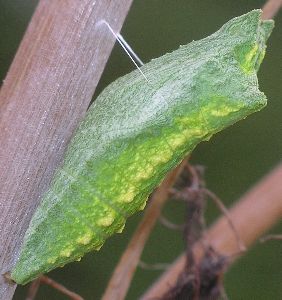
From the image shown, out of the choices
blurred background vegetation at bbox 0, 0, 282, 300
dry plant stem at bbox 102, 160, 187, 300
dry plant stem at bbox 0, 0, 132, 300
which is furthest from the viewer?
blurred background vegetation at bbox 0, 0, 282, 300

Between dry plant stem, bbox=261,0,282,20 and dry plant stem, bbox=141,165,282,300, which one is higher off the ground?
dry plant stem, bbox=261,0,282,20

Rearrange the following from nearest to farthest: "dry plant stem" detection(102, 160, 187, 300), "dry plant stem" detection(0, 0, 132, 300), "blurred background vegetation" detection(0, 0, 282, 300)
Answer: "dry plant stem" detection(0, 0, 132, 300)
"dry plant stem" detection(102, 160, 187, 300)
"blurred background vegetation" detection(0, 0, 282, 300)

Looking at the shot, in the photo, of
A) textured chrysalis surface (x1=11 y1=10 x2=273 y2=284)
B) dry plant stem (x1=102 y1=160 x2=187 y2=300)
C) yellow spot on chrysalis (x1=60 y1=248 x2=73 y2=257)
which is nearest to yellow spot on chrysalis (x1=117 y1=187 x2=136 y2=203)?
textured chrysalis surface (x1=11 y1=10 x2=273 y2=284)

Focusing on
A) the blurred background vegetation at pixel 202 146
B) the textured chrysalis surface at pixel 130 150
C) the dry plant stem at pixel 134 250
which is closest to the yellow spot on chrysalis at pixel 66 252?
the textured chrysalis surface at pixel 130 150

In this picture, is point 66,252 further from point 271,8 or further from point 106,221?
point 271,8

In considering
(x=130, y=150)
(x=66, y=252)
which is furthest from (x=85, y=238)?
(x=130, y=150)

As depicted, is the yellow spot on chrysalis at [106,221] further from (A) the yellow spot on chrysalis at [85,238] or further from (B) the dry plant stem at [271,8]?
(B) the dry plant stem at [271,8]

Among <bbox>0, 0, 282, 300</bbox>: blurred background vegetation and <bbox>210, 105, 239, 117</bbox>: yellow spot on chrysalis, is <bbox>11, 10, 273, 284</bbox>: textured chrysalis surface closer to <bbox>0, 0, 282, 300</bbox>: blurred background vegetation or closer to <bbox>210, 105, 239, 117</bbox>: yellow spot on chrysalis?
<bbox>210, 105, 239, 117</bbox>: yellow spot on chrysalis

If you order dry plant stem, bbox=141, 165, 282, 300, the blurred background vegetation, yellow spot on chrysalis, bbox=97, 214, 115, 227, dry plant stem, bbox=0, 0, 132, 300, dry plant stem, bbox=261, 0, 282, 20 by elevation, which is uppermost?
dry plant stem, bbox=0, 0, 132, 300
